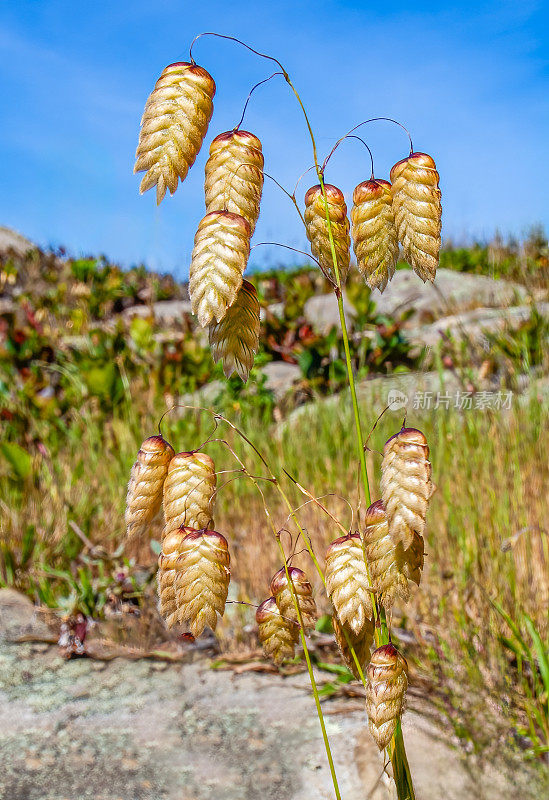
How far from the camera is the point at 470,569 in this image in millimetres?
2592

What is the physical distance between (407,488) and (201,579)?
0.33m

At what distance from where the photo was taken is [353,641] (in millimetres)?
1221

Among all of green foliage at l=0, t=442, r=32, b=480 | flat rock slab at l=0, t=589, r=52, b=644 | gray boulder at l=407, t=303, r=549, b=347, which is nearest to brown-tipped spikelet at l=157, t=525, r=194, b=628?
flat rock slab at l=0, t=589, r=52, b=644

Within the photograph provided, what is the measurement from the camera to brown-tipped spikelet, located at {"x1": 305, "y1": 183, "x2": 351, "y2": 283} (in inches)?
44.5

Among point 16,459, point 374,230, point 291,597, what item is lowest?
point 291,597

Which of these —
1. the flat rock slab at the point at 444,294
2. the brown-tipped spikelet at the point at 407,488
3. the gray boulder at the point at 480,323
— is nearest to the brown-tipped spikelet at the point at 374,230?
the brown-tipped spikelet at the point at 407,488

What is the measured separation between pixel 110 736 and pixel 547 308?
5496 mm

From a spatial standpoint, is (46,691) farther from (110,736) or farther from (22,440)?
(22,440)

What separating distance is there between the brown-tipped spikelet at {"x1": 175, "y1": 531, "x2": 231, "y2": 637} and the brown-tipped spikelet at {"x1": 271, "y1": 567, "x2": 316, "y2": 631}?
18 cm

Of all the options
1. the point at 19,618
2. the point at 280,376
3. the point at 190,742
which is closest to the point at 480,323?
the point at 280,376

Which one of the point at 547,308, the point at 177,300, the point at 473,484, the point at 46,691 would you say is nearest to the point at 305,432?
the point at 473,484

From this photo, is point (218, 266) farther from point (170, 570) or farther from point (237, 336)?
point (170, 570)

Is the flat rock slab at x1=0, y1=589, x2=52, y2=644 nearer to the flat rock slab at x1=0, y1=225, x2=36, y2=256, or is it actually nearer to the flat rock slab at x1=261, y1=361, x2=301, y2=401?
the flat rock slab at x1=261, y1=361, x2=301, y2=401

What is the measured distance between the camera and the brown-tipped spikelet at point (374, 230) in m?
1.11
